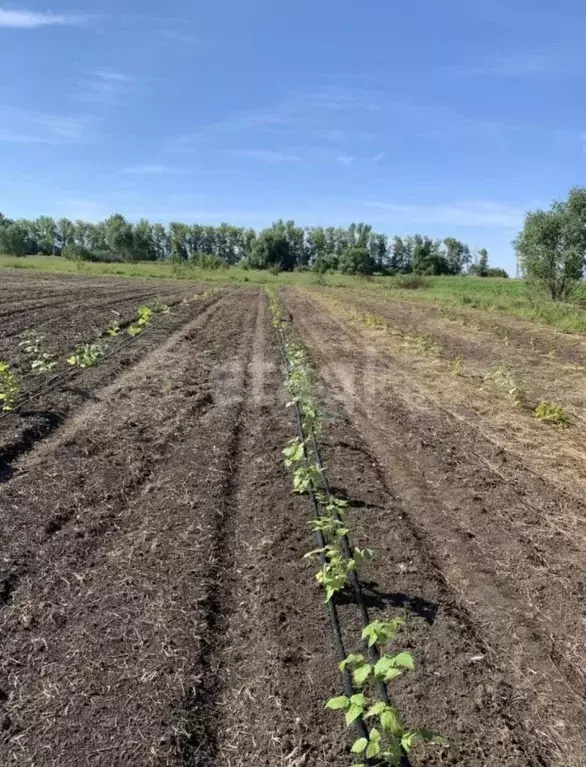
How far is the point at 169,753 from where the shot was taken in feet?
8.61

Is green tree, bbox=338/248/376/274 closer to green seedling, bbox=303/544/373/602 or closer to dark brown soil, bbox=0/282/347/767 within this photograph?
dark brown soil, bbox=0/282/347/767

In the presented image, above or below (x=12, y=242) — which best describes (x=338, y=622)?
below

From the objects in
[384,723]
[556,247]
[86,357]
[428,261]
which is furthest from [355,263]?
[384,723]

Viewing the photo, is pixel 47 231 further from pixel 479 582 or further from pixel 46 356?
pixel 479 582

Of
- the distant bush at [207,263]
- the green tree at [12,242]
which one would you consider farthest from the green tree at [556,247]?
the green tree at [12,242]

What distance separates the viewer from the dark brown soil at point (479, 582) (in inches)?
112

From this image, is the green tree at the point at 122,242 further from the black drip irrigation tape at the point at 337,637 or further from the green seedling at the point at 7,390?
the black drip irrigation tape at the point at 337,637

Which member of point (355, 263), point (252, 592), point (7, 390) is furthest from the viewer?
point (355, 263)

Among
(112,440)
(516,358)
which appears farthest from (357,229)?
(112,440)

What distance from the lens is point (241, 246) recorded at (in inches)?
4407

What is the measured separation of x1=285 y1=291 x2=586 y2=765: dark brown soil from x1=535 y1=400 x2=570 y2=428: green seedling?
1.58 meters

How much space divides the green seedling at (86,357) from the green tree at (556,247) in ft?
77.1

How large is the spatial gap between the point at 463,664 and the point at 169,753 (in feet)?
5.33

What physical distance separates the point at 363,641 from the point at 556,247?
28.5 meters
